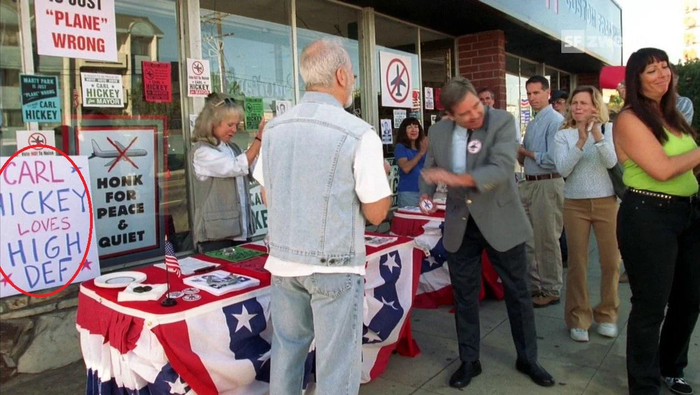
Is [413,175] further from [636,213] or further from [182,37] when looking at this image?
[636,213]

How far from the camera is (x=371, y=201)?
202 centimetres

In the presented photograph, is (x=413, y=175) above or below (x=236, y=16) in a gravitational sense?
below

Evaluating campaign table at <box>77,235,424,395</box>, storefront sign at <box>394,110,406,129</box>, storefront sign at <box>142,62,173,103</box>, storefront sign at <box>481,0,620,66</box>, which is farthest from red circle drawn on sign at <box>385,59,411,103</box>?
campaign table at <box>77,235,424,395</box>

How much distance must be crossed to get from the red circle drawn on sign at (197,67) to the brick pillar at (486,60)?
4.43 metres

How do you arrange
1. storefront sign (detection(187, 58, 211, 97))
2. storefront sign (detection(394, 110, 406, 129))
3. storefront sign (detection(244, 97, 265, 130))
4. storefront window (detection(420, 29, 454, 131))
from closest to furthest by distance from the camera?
storefront sign (detection(187, 58, 211, 97)) → storefront sign (detection(244, 97, 265, 130)) → storefront sign (detection(394, 110, 406, 129)) → storefront window (detection(420, 29, 454, 131))

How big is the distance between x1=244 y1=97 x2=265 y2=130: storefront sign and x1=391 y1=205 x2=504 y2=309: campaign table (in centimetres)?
155

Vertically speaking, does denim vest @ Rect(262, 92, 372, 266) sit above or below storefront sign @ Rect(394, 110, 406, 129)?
below

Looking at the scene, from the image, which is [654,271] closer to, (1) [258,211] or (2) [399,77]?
(1) [258,211]

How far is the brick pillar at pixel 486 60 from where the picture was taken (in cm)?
739

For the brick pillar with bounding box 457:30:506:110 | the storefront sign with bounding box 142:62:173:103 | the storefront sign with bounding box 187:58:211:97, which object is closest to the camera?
the storefront sign with bounding box 142:62:173:103

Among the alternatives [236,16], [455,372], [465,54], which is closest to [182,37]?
[236,16]

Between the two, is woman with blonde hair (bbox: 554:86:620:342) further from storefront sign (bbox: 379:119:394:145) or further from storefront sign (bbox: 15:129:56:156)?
storefront sign (bbox: 15:129:56:156)

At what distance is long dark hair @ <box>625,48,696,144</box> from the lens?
2717 mm

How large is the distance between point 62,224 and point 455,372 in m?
2.59
